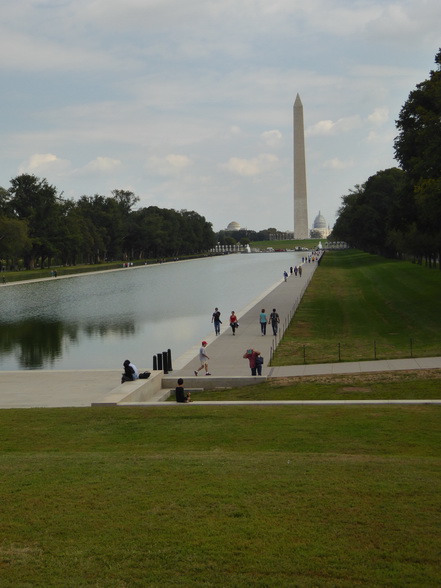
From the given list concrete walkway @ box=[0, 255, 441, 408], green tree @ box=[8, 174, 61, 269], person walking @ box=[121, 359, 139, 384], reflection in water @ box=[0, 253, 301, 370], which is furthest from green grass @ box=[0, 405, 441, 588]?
green tree @ box=[8, 174, 61, 269]

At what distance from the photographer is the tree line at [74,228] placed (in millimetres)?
111875

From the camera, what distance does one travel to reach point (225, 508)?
855 cm

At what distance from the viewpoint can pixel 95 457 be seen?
11352 mm

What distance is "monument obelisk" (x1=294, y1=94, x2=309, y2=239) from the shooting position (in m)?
162

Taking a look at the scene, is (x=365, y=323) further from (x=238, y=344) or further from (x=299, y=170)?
(x=299, y=170)

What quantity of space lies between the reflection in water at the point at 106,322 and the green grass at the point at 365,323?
4.78 m

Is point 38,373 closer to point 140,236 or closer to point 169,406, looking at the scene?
point 169,406

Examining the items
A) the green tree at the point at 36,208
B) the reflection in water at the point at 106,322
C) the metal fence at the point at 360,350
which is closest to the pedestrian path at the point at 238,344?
the metal fence at the point at 360,350

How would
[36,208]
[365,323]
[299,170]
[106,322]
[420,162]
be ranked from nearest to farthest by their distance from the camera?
[365,323] < [420,162] < [106,322] < [36,208] < [299,170]

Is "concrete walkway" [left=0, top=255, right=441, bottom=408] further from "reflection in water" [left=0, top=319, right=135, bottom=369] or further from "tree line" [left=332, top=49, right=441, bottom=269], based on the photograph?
"tree line" [left=332, top=49, right=441, bottom=269]

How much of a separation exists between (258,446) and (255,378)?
8712 mm

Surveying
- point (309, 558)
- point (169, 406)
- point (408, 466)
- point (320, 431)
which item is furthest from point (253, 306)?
point (309, 558)

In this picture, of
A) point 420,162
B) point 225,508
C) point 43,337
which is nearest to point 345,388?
point 225,508

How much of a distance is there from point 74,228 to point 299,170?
6556 cm
